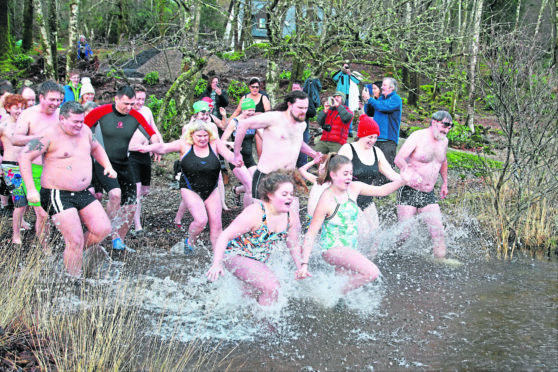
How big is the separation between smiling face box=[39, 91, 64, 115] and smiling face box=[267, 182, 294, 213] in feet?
9.80

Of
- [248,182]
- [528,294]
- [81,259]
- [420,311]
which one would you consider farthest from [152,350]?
[528,294]

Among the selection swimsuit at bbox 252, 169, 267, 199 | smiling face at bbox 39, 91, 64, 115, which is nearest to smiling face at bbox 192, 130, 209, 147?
swimsuit at bbox 252, 169, 267, 199

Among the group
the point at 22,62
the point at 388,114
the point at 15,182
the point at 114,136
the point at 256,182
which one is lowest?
the point at 15,182

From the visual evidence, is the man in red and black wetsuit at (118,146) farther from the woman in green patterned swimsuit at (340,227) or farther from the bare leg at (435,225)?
the bare leg at (435,225)

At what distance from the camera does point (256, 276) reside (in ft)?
15.7

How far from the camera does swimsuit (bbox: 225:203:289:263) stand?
480cm

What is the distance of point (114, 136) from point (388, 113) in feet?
13.1

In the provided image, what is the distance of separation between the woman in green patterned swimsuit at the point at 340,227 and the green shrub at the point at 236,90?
41.0 feet

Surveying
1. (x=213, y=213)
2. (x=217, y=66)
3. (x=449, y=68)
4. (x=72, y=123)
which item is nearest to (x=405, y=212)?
(x=213, y=213)

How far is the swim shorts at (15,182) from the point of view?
22.8 ft

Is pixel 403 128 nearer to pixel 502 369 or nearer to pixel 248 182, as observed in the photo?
pixel 248 182

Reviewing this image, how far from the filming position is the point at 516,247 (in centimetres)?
748

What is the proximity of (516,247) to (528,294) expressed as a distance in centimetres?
169

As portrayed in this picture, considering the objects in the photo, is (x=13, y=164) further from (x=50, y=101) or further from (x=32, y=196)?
(x=32, y=196)
